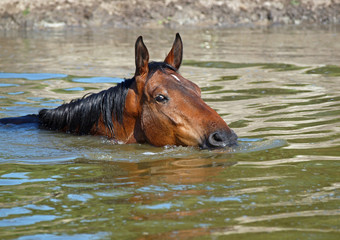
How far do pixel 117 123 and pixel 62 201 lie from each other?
8.27ft

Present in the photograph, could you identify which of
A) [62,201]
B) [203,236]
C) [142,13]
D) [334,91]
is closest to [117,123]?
[62,201]

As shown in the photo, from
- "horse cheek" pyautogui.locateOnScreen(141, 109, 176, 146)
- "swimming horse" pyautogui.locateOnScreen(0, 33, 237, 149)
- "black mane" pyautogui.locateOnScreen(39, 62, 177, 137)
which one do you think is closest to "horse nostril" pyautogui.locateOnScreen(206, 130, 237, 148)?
"swimming horse" pyautogui.locateOnScreen(0, 33, 237, 149)

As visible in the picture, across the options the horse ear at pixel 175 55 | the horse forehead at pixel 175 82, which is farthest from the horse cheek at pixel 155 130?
the horse ear at pixel 175 55

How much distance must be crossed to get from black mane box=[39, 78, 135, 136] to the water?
154mm

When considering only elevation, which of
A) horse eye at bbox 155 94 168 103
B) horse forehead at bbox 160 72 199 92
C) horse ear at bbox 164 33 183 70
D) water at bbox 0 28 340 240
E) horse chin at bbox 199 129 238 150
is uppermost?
horse ear at bbox 164 33 183 70

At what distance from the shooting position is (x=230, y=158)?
5.94m

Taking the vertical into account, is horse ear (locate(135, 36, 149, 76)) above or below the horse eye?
above

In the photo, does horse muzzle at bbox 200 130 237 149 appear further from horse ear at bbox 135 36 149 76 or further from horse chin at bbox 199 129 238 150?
horse ear at bbox 135 36 149 76

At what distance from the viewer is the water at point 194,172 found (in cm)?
400

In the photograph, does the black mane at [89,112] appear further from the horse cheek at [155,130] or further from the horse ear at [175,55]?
the horse ear at [175,55]

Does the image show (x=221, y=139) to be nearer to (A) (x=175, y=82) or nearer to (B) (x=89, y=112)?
(A) (x=175, y=82)

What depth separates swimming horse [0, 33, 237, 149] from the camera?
6203 millimetres

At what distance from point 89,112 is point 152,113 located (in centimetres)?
102

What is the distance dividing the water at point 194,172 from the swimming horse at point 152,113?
140 mm
